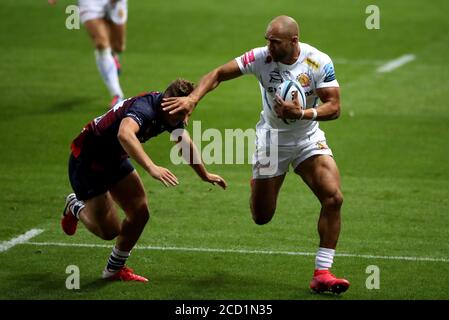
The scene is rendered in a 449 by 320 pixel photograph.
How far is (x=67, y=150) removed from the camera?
16.8m

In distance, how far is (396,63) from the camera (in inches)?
963

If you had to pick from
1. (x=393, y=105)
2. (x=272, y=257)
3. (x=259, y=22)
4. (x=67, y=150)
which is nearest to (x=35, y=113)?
(x=67, y=150)

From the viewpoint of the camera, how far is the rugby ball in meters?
10.2

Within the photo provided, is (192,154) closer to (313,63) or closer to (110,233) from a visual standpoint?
(110,233)

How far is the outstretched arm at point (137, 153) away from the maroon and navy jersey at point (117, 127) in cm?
19

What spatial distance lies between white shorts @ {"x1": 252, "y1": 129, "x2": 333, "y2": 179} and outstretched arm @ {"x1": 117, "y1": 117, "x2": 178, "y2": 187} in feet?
5.47

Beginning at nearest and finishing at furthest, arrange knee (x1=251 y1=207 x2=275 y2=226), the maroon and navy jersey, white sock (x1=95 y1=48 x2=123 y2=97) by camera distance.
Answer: the maroon and navy jersey → knee (x1=251 y1=207 x2=275 y2=226) → white sock (x1=95 y1=48 x2=123 y2=97)

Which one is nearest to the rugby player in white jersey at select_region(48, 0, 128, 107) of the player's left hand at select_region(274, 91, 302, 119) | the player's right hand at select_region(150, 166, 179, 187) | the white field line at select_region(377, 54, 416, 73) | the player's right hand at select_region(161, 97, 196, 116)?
the white field line at select_region(377, 54, 416, 73)

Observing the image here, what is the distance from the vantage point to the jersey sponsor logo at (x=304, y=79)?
1048 centimetres

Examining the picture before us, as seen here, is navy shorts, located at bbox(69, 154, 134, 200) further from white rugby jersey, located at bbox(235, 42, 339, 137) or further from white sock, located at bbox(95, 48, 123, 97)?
white sock, located at bbox(95, 48, 123, 97)

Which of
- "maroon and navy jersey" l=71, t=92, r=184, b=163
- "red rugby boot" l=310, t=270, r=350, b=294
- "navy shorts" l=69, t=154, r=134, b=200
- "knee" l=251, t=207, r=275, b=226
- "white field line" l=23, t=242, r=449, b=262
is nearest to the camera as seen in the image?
"red rugby boot" l=310, t=270, r=350, b=294

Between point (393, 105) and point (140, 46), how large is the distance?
8592 millimetres

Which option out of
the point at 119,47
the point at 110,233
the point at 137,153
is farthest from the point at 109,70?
the point at 137,153

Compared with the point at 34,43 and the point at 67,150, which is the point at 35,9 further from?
the point at 67,150
